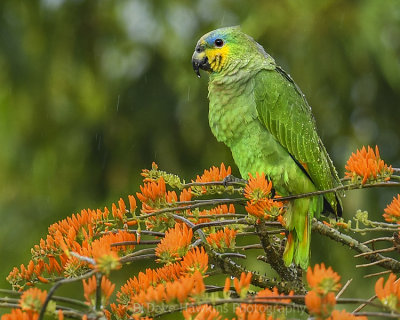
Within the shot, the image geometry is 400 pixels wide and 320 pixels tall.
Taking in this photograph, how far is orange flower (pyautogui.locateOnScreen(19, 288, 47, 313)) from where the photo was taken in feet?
4.36

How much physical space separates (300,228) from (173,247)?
961 millimetres

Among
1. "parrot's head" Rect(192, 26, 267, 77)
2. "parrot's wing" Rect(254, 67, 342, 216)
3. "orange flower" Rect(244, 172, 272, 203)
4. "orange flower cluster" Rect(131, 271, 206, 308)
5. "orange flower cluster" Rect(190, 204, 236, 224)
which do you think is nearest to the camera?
"orange flower cluster" Rect(131, 271, 206, 308)

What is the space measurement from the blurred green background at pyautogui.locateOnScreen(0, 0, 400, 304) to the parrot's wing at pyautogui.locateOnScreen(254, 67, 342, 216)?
1.93m

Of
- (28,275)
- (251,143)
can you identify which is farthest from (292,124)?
(28,275)

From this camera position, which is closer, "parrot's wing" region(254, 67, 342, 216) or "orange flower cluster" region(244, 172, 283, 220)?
"orange flower cluster" region(244, 172, 283, 220)

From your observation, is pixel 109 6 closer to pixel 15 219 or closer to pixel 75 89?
pixel 75 89

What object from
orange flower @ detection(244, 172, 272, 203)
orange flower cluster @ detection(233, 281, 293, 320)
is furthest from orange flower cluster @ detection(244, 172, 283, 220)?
orange flower cluster @ detection(233, 281, 293, 320)

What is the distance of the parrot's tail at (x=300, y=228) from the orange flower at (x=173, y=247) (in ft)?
1.81

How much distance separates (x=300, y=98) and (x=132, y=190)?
2.38m

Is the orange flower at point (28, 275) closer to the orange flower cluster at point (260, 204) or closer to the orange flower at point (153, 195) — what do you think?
the orange flower at point (153, 195)

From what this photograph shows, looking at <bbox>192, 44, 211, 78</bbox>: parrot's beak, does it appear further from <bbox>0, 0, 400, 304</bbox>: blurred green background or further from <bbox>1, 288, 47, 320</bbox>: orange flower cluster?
<bbox>1, 288, 47, 320</bbox>: orange flower cluster

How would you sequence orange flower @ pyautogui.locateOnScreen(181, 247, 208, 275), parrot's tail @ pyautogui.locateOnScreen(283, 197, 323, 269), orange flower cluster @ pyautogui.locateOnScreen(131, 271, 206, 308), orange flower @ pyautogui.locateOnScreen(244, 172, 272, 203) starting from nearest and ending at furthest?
orange flower cluster @ pyautogui.locateOnScreen(131, 271, 206, 308)
orange flower @ pyautogui.locateOnScreen(181, 247, 208, 275)
orange flower @ pyautogui.locateOnScreen(244, 172, 272, 203)
parrot's tail @ pyautogui.locateOnScreen(283, 197, 323, 269)

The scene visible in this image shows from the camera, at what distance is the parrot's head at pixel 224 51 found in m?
3.21

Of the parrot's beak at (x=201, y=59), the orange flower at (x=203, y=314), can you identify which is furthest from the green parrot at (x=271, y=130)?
the orange flower at (x=203, y=314)
